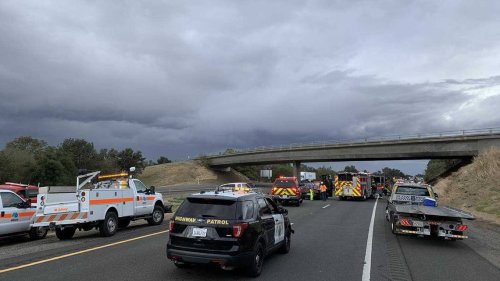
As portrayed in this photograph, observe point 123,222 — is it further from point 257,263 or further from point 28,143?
point 28,143

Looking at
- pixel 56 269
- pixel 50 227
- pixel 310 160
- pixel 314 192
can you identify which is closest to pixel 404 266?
pixel 56 269

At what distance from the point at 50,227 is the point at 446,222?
469 inches

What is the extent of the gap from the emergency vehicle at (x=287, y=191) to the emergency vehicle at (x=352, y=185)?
30.7ft

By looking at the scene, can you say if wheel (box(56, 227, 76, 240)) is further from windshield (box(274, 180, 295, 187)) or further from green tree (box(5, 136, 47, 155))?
green tree (box(5, 136, 47, 155))

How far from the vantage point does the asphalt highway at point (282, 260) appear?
336 inches

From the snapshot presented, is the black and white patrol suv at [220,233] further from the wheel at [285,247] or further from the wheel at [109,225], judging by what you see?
the wheel at [109,225]

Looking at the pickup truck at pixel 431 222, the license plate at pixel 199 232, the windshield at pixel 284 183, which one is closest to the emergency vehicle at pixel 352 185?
the windshield at pixel 284 183

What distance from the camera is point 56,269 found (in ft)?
29.5

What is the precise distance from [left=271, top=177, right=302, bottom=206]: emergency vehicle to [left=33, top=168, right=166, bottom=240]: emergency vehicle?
614 inches

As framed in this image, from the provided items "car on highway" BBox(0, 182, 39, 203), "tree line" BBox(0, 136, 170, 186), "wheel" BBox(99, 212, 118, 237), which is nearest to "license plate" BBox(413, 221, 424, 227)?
"wheel" BBox(99, 212, 118, 237)

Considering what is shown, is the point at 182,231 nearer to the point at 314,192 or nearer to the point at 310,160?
the point at 314,192

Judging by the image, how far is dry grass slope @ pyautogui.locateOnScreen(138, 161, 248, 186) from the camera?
3725 inches

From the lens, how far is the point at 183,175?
9788cm

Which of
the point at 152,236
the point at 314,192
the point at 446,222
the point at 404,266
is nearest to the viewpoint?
the point at 404,266
